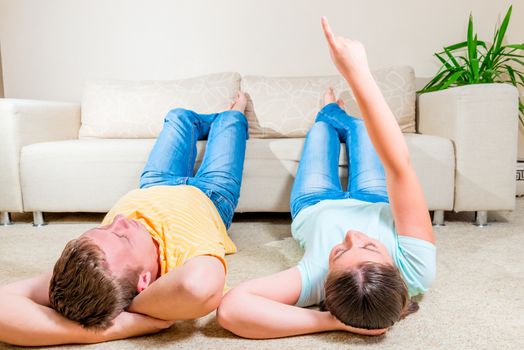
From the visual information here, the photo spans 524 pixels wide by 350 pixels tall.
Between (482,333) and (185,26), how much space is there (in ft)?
8.98

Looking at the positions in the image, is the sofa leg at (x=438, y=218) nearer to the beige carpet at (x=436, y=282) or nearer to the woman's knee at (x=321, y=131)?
the beige carpet at (x=436, y=282)

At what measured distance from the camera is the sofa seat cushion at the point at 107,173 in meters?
2.30

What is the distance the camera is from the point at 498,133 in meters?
2.12

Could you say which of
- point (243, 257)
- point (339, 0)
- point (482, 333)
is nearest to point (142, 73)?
point (339, 0)

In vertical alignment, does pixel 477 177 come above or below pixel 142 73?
below

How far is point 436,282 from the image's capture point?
1.49m

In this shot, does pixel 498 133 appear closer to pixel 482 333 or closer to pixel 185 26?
pixel 482 333

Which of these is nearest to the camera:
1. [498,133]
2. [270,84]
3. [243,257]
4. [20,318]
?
[20,318]

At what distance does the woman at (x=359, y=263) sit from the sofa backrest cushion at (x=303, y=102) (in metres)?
1.34

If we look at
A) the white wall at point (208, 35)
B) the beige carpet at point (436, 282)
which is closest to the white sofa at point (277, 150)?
the beige carpet at point (436, 282)

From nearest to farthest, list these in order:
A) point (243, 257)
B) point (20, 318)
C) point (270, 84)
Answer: point (20, 318) → point (243, 257) → point (270, 84)

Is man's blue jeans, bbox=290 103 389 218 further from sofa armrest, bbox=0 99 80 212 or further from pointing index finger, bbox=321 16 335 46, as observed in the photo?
sofa armrest, bbox=0 99 80 212

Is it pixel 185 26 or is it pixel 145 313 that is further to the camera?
pixel 185 26

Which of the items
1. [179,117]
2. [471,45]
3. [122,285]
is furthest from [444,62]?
[122,285]
